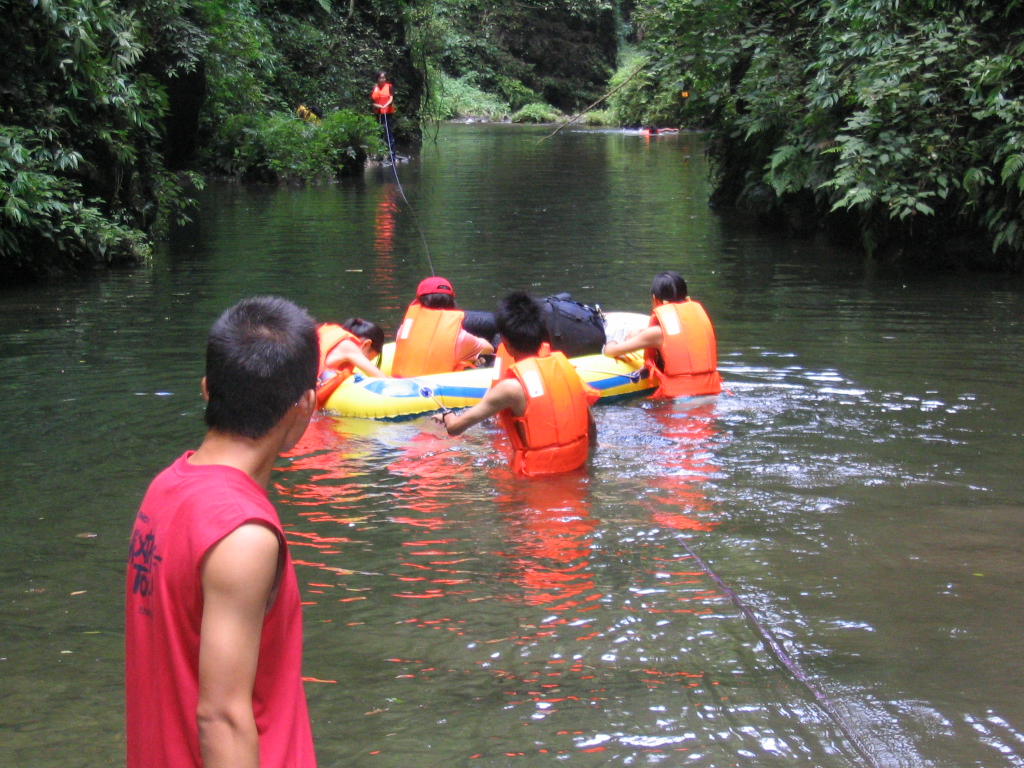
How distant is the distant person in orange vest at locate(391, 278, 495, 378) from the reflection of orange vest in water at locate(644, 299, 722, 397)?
1.51 m

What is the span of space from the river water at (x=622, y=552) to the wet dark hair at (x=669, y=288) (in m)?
0.79

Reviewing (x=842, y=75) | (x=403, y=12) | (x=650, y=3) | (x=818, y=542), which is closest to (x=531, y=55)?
(x=403, y=12)

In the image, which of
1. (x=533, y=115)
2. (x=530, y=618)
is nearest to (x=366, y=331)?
(x=530, y=618)

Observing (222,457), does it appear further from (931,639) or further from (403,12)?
(403,12)

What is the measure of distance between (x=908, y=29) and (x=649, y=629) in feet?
31.6

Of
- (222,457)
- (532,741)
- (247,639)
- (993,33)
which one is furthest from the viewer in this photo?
(993,33)

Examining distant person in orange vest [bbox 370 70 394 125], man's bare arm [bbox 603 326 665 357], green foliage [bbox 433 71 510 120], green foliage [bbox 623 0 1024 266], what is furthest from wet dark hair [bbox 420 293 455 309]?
green foliage [bbox 433 71 510 120]

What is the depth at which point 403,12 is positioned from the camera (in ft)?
102

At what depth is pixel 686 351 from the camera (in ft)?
24.5

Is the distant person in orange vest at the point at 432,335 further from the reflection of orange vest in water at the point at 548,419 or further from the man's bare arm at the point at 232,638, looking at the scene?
the man's bare arm at the point at 232,638

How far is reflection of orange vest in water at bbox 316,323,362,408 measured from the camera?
7.54 meters

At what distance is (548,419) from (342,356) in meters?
2.34

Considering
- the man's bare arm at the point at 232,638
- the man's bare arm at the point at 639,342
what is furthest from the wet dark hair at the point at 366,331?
→ the man's bare arm at the point at 232,638

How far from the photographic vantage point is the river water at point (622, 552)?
11.3 feet
